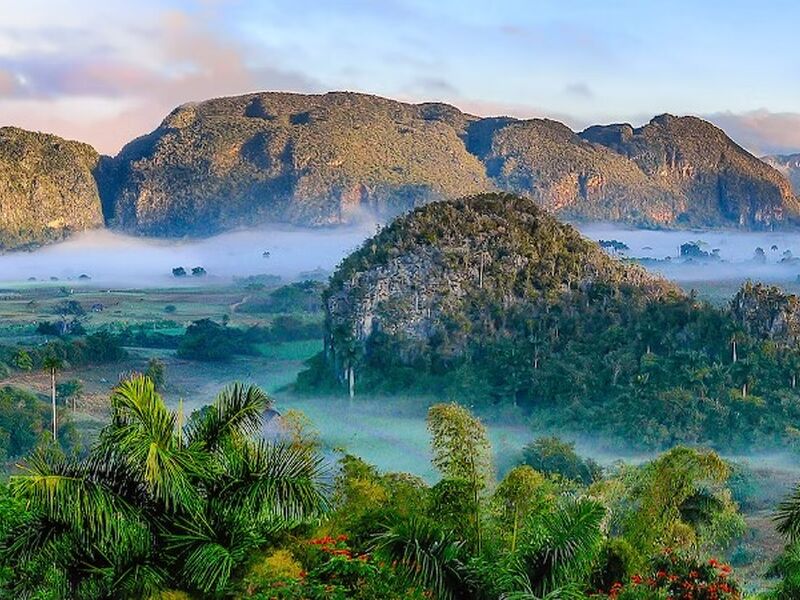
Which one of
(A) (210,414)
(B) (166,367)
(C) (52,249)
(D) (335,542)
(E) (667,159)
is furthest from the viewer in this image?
(E) (667,159)

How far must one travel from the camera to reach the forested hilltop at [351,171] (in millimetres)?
149500

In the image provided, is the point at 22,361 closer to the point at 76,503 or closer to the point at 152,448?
the point at 76,503

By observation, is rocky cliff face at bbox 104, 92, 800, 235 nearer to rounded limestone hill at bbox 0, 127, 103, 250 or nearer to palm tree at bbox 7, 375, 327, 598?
rounded limestone hill at bbox 0, 127, 103, 250

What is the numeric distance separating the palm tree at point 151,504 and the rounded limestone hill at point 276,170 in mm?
140724

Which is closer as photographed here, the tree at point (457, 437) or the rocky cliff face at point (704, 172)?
the tree at point (457, 437)

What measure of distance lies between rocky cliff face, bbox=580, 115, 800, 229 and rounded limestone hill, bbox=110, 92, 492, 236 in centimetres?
3017

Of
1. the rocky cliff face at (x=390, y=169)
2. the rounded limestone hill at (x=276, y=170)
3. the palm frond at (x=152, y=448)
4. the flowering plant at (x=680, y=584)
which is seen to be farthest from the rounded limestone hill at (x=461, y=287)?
the rounded limestone hill at (x=276, y=170)

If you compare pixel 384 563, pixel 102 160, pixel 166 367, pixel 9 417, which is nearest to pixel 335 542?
pixel 384 563

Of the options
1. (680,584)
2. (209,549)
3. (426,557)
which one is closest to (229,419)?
(209,549)

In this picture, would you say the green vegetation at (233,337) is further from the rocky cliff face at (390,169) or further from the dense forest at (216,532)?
the rocky cliff face at (390,169)

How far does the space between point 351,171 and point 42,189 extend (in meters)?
44.5

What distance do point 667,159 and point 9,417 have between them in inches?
6041

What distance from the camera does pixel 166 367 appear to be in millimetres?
55531

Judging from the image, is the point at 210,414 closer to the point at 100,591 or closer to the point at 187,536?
the point at 187,536
